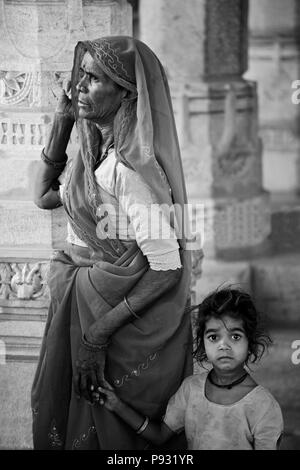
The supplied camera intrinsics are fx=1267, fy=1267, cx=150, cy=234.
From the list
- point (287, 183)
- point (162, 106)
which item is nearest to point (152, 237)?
point (162, 106)

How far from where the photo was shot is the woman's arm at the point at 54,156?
11.0 ft

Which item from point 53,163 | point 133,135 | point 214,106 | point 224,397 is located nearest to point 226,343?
point 224,397

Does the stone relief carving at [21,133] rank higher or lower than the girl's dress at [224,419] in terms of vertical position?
higher

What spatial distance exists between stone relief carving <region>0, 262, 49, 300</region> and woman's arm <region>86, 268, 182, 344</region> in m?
0.50

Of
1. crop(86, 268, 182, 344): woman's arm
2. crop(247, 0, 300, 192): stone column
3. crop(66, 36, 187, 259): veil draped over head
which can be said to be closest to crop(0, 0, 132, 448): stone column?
crop(66, 36, 187, 259): veil draped over head

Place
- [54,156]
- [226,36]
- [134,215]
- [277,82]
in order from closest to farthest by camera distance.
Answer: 1. [134,215]
2. [54,156]
3. [226,36]
4. [277,82]

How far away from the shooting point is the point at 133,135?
3.20m

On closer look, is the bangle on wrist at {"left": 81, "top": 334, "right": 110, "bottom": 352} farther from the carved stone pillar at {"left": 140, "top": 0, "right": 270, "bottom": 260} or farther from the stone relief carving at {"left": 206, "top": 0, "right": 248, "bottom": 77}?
Answer: the stone relief carving at {"left": 206, "top": 0, "right": 248, "bottom": 77}

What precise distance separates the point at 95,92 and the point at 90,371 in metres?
0.72

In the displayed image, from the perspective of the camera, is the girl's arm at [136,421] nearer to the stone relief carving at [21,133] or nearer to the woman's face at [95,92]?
the woman's face at [95,92]

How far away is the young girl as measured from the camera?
10.5 ft

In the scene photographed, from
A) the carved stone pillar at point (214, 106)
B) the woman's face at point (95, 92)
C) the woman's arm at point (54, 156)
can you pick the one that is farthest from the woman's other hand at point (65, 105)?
the carved stone pillar at point (214, 106)

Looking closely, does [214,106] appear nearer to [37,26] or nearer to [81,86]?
[37,26]

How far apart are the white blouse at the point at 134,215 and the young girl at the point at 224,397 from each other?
0.18 meters
